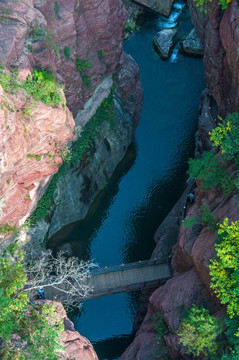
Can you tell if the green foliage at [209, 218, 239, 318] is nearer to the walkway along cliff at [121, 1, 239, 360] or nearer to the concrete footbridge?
the walkway along cliff at [121, 1, 239, 360]

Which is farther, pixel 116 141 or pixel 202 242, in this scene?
pixel 116 141

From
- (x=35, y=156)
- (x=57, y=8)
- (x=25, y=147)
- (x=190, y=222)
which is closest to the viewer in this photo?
(x=25, y=147)

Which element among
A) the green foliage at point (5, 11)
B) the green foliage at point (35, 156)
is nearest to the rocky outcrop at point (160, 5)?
the green foliage at point (5, 11)

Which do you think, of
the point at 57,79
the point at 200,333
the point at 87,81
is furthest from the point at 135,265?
the point at 57,79

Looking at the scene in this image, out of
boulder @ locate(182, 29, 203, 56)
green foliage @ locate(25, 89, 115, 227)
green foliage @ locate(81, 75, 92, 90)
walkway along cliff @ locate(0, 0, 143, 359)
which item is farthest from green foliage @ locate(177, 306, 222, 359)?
boulder @ locate(182, 29, 203, 56)

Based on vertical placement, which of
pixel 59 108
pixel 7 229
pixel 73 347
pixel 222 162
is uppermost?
pixel 222 162

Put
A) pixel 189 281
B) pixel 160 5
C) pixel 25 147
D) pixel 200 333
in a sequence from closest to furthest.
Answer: pixel 200 333 < pixel 25 147 < pixel 189 281 < pixel 160 5

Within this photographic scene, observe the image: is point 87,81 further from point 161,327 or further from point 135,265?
point 161,327

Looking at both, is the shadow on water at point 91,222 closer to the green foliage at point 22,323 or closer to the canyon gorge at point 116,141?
the canyon gorge at point 116,141
